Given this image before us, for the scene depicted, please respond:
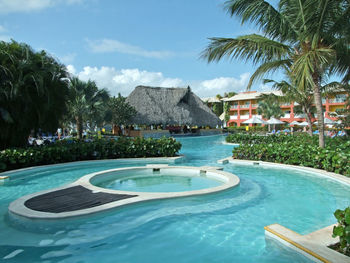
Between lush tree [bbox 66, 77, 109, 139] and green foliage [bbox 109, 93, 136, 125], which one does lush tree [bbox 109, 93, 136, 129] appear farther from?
lush tree [bbox 66, 77, 109, 139]

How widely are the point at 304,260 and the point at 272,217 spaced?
1857 millimetres

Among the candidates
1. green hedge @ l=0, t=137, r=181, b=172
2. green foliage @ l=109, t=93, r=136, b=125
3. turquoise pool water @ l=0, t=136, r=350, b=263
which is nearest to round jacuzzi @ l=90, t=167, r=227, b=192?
turquoise pool water @ l=0, t=136, r=350, b=263

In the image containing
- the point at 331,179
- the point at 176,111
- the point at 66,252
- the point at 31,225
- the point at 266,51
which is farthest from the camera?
the point at 176,111

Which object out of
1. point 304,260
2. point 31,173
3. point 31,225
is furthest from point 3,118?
point 304,260

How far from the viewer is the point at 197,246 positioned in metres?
3.96

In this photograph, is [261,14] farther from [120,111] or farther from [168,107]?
[168,107]

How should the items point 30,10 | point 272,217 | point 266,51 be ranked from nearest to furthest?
point 272,217 → point 266,51 → point 30,10

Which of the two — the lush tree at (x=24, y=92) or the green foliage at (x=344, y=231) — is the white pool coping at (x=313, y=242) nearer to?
the green foliage at (x=344, y=231)

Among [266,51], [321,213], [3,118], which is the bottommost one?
[321,213]

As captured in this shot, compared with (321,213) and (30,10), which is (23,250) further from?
(30,10)

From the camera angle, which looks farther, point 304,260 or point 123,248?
point 123,248

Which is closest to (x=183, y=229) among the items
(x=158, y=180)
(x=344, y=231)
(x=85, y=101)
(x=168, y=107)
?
(x=344, y=231)

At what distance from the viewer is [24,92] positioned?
10531mm

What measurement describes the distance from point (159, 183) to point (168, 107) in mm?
29033
